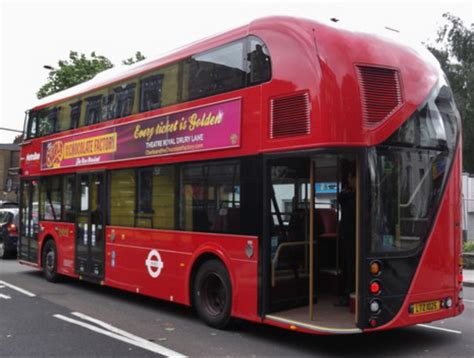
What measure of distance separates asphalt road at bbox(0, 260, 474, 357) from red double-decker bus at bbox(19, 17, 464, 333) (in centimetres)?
38

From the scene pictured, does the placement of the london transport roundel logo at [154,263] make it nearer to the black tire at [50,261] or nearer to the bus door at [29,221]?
the black tire at [50,261]

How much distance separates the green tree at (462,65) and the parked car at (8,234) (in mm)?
30865

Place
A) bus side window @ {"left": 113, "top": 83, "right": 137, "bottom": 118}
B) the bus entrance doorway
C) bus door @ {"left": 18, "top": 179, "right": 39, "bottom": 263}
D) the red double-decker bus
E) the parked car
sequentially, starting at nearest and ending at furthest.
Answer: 1. the red double-decker bus
2. the bus entrance doorway
3. bus side window @ {"left": 113, "top": 83, "right": 137, "bottom": 118}
4. bus door @ {"left": 18, "top": 179, "right": 39, "bottom": 263}
5. the parked car

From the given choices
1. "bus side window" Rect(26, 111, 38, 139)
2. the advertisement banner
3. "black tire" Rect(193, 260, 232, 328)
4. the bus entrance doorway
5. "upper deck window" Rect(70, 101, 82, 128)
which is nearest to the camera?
the bus entrance doorway

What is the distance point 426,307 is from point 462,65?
37.5 metres

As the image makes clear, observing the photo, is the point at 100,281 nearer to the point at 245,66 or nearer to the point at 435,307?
the point at 245,66

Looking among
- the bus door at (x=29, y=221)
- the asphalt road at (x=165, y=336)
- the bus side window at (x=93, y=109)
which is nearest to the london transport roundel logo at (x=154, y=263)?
the asphalt road at (x=165, y=336)

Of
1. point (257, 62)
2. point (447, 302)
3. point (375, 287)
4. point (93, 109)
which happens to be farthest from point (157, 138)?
point (447, 302)

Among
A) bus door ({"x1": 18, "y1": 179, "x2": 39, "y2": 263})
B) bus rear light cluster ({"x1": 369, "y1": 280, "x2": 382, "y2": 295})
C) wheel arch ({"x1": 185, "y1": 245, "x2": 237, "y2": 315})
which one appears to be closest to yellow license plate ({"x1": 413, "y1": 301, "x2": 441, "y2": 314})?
bus rear light cluster ({"x1": 369, "y1": 280, "x2": 382, "y2": 295})

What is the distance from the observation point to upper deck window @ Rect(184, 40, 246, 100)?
7.17 meters

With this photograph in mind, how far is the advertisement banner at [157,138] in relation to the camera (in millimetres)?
7246

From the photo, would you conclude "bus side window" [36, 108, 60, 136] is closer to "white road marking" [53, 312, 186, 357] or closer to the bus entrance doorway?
"white road marking" [53, 312, 186, 357]

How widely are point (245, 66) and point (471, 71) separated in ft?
118

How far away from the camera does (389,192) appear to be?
603 centimetres
